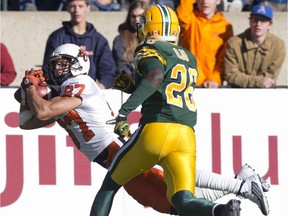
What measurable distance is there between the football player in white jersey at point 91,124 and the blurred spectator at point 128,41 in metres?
2.38

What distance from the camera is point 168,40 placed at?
8766 mm

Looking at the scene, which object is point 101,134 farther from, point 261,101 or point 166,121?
point 261,101

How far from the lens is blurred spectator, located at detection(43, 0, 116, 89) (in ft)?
37.7

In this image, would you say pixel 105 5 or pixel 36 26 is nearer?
pixel 36 26

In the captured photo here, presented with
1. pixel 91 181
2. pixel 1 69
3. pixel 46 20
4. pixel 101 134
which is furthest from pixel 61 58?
pixel 46 20

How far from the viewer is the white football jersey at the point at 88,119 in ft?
29.9

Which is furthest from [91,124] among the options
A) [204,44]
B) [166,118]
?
[204,44]

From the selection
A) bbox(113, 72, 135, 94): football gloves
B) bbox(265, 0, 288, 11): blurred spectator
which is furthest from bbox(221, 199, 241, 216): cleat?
bbox(265, 0, 288, 11): blurred spectator

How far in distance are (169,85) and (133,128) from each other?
229cm

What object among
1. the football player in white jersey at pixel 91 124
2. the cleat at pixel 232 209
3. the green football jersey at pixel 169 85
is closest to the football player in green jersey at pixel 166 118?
the green football jersey at pixel 169 85

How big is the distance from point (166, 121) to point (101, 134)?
30.0 inches

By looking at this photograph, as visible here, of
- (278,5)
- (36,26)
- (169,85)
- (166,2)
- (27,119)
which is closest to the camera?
(169,85)

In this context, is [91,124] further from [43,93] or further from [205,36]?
[205,36]

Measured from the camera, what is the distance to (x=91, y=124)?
9.15m
